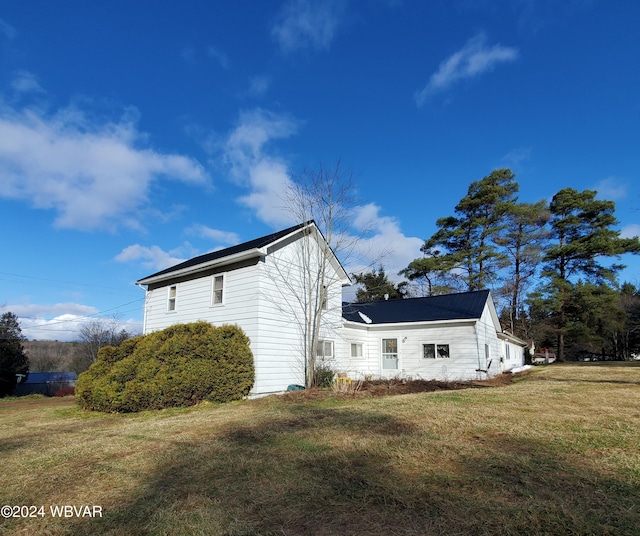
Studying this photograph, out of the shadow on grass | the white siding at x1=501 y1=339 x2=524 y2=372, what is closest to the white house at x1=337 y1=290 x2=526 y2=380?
the white siding at x1=501 y1=339 x2=524 y2=372

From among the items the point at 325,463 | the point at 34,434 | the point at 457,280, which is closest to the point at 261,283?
the point at 34,434

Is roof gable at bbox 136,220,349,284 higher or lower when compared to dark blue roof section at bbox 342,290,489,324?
higher

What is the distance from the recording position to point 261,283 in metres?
12.5

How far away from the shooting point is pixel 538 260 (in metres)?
31.7

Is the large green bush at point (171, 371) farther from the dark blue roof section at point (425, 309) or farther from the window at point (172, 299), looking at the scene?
the dark blue roof section at point (425, 309)

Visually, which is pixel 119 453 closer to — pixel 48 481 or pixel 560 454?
pixel 48 481

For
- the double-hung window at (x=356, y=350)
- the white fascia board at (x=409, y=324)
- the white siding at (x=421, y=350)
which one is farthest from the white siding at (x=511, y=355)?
the double-hung window at (x=356, y=350)

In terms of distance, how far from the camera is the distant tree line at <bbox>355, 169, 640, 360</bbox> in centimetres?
3050

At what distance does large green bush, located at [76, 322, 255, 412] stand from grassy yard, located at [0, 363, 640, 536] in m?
3.04

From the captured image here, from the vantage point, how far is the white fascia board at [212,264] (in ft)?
40.6

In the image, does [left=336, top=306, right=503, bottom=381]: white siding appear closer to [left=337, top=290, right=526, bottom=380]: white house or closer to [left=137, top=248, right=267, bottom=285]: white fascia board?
[left=337, top=290, right=526, bottom=380]: white house

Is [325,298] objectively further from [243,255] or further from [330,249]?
[243,255]

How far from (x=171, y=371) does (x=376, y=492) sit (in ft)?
27.2

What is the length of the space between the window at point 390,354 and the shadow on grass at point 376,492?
1282 cm
